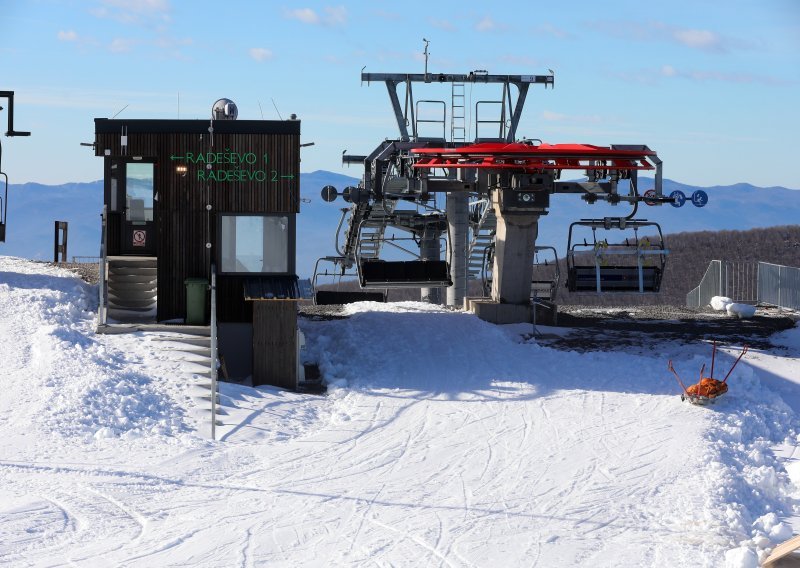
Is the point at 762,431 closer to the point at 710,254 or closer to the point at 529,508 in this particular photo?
the point at 529,508

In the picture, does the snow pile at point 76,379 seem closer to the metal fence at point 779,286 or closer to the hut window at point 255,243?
the hut window at point 255,243

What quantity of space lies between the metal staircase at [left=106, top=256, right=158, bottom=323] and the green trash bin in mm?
2198

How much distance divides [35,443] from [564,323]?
1450cm

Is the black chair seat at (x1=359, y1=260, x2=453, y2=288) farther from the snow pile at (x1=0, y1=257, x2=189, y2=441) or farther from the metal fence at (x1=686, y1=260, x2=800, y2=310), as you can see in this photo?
the metal fence at (x1=686, y1=260, x2=800, y2=310)

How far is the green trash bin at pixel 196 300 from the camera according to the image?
928 inches

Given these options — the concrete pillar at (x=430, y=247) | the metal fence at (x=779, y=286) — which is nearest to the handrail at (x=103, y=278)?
the concrete pillar at (x=430, y=247)

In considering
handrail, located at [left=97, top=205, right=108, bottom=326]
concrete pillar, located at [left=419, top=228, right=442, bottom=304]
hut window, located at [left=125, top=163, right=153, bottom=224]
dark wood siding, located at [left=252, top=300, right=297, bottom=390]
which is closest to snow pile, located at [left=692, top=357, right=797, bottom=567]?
dark wood siding, located at [left=252, top=300, right=297, bottom=390]

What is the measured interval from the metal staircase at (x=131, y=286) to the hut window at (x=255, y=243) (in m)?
2.48

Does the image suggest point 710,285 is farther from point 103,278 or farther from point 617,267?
point 103,278

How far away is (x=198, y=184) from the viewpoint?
23.9m

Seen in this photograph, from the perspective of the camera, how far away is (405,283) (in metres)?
A: 28.0

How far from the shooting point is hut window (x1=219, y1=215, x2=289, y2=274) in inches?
934

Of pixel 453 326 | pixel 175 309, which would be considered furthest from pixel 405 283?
pixel 175 309

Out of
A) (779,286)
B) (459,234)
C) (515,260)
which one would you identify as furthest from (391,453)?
(779,286)
